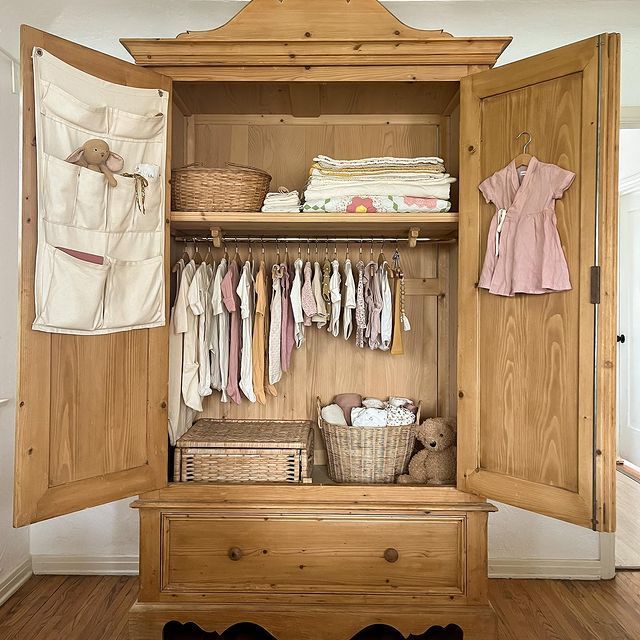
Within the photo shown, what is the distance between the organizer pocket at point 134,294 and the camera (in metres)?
2.06

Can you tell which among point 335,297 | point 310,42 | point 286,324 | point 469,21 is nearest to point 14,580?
point 286,324

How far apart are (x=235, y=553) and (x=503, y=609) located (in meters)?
1.22

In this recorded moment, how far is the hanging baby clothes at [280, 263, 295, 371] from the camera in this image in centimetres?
248

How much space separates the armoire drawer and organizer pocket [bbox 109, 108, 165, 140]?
137 centimetres

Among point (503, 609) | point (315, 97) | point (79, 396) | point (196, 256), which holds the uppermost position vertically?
point (315, 97)

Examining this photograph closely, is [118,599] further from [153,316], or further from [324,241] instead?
[324,241]

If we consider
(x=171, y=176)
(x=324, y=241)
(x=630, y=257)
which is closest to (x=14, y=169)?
(x=171, y=176)

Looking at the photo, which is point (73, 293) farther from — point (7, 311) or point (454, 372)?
point (454, 372)

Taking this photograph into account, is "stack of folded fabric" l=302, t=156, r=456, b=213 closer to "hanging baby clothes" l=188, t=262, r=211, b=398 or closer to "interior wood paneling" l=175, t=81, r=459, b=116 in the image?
"interior wood paneling" l=175, t=81, r=459, b=116

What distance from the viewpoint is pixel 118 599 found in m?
2.67

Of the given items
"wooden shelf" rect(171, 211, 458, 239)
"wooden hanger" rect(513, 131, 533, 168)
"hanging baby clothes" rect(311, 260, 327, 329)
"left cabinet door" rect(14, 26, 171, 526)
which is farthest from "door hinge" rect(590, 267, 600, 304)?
"left cabinet door" rect(14, 26, 171, 526)

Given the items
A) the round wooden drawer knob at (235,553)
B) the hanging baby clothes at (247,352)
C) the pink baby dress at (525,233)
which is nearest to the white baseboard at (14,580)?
the round wooden drawer knob at (235,553)

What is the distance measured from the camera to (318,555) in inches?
87.9

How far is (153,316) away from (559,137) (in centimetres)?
151
